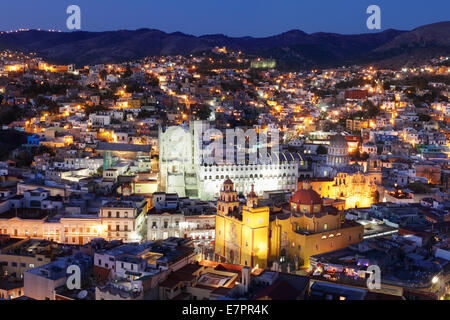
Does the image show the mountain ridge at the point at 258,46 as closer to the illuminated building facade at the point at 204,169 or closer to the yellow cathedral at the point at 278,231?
the illuminated building facade at the point at 204,169

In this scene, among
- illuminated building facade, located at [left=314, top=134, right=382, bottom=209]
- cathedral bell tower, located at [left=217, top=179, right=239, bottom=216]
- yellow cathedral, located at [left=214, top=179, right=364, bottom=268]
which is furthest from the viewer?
illuminated building facade, located at [left=314, top=134, right=382, bottom=209]

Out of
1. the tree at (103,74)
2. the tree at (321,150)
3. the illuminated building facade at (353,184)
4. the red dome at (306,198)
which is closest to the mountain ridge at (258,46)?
the tree at (103,74)

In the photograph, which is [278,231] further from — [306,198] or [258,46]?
[258,46]

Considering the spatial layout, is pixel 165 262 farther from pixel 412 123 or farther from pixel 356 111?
pixel 356 111

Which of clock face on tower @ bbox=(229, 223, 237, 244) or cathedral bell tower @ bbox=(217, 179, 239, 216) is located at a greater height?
cathedral bell tower @ bbox=(217, 179, 239, 216)

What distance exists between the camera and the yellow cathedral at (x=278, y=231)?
22.8 m

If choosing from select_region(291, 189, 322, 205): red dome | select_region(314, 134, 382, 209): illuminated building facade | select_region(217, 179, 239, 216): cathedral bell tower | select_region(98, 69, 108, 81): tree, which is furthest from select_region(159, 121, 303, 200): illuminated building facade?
select_region(98, 69, 108, 81): tree

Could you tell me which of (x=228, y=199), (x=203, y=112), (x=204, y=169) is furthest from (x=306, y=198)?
(x=203, y=112)

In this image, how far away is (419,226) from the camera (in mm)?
26281

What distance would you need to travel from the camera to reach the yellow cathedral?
2280 centimetres

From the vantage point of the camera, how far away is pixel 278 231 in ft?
77.6

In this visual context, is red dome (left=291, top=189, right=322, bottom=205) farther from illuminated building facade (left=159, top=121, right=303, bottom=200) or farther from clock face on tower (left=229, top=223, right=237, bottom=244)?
illuminated building facade (left=159, top=121, right=303, bottom=200)

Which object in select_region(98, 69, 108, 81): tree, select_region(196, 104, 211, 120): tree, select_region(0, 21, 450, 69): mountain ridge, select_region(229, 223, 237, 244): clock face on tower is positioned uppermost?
select_region(0, 21, 450, 69): mountain ridge
